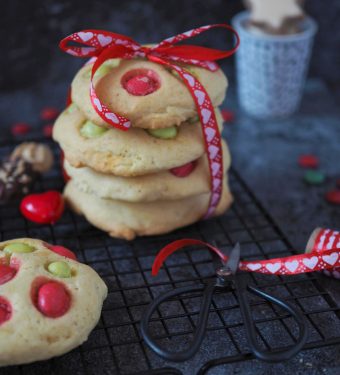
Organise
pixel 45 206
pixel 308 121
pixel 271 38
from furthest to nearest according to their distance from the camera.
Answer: pixel 308 121
pixel 271 38
pixel 45 206

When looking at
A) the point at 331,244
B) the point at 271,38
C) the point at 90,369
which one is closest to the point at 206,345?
the point at 90,369

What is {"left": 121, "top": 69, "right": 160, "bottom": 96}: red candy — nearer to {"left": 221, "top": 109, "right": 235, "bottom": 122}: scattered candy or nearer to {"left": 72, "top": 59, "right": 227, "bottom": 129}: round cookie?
{"left": 72, "top": 59, "right": 227, "bottom": 129}: round cookie

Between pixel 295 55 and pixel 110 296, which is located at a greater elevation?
pixel 295 55

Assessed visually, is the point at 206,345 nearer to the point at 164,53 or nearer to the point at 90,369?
the point at 90,369

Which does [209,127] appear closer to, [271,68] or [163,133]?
[163,133]

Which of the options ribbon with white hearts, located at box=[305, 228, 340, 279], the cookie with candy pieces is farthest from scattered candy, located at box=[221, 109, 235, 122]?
ribbon with white hearts, located at box=[305, 228, 340, 279]
